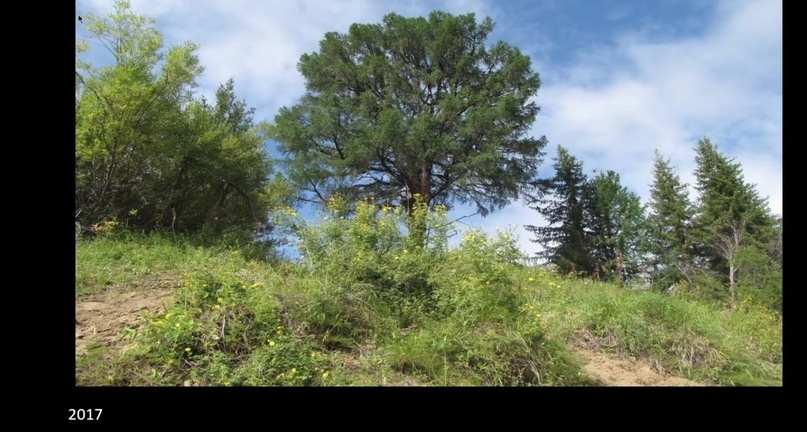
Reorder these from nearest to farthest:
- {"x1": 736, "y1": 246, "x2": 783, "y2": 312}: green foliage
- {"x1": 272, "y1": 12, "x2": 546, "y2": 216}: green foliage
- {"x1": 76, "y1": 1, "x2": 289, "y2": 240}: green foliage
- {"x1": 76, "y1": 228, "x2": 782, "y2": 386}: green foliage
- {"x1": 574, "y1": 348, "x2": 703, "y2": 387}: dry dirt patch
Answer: {"x1": 76, "y1": 228, "x2": 782, "y2": 386}: green foliage → {"x1": 574, "y1": 348, "x2": 703, "y2": 387}: dry dirt patch → {"x1": 76, "y1": 1, "x2": 289, "y2": 240}: green foliage → {"x1": 736, "y1": 246, "x2": 783, "y2": 312}: green foliage → {"x1": 272, "y1": 12, "x2": 546, "y2": 216}: green foliage

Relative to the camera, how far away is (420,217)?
6516mm

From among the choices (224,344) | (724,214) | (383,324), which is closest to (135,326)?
(224,344)

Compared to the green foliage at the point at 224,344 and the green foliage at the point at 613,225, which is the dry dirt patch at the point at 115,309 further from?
the green foliage at the point at 613,225

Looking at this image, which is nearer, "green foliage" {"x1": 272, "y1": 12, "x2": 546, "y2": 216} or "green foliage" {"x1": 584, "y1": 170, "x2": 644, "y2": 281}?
"green foliage" {"x1": 272, "y1": 12, "x2": 546, "y2": 216}

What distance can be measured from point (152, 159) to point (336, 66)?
7746mm

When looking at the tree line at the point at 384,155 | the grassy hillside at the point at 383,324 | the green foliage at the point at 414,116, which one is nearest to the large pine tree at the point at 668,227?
the tree line at the point at 384,155

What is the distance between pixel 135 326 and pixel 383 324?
2088 millimetres

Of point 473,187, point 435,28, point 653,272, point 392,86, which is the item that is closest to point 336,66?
point 392,86

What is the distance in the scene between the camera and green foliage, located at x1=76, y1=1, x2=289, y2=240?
736 cm

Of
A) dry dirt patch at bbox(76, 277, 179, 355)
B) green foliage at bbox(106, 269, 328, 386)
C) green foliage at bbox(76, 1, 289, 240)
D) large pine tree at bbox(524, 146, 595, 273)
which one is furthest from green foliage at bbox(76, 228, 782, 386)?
large pine tree at bbox(524, 146, 595, 273)

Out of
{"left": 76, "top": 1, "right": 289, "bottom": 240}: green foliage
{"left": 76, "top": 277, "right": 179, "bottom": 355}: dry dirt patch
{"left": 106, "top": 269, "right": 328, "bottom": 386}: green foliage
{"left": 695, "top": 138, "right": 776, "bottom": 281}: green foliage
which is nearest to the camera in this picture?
{"left": 106, "top": 269, "right": 328, "bottom": 386}: green foliage

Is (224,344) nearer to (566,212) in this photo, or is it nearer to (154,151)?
(154,151)

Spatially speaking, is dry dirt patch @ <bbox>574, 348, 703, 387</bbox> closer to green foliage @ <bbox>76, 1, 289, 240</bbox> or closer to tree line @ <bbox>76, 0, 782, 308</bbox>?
tree line @ <bbox>76, 0, 782, 308</bbox>

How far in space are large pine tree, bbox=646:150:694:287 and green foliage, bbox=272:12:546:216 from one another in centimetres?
1044
